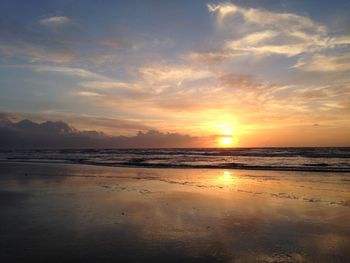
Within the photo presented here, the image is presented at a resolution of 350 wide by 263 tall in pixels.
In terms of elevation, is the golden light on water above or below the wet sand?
above

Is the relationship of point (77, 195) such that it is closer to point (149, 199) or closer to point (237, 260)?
point (149, 199)

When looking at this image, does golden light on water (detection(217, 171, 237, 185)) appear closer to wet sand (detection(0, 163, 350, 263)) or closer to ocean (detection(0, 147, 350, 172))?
wet sand (detection(0, 163, 350, 263))

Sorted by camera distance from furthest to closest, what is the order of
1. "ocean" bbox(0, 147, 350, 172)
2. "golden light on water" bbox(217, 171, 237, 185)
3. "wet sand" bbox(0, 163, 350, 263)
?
"ocean" bbox(0, 147, 350, 172) < "golden light on water" bbox(217, 171, 237, 185) < "wet sand" bbox(0, 163, 350, 263)

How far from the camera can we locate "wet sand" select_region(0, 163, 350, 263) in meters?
6.39

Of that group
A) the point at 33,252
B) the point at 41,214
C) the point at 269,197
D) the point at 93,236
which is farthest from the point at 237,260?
the point at 269,197

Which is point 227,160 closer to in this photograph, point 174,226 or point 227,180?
point 227,180

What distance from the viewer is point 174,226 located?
27.7ft

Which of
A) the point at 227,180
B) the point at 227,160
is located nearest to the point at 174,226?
the point at 227,180

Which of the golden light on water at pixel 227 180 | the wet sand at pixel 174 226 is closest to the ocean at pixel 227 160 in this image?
the golden light on water at pixel 227 180

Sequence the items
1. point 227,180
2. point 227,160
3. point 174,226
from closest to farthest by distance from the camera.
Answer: point 174,226
point 227,180
point 227,160

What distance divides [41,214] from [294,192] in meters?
10.5

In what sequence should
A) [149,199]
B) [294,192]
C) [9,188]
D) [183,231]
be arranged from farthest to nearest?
[9,188] < [294,192] < [149,199] < [183,231]

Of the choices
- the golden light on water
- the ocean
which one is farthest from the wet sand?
the ocean

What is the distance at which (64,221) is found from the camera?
8.91 meters
